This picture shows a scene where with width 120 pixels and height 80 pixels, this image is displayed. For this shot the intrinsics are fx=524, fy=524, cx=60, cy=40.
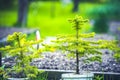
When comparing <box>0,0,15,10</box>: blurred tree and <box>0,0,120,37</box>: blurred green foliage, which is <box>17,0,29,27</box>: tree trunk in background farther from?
<box>0,0,15,10</box>: blurred tree

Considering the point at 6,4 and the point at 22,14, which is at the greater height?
the point at 6,4

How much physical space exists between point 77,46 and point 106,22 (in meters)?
21.1

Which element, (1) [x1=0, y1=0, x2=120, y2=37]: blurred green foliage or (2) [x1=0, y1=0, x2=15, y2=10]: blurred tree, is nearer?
(1) [x1=0, y1=0, x2=120, y2=37]: blurred green foliage

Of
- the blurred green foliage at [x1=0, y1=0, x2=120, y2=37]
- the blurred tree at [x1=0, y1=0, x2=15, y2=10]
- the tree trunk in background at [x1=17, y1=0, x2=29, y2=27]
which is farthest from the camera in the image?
the blurred tree at [x1=0, y1=0, x2=15, y2=10]

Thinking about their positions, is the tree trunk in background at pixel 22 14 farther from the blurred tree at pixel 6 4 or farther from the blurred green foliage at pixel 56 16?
the blurred tree at pixel 6 4

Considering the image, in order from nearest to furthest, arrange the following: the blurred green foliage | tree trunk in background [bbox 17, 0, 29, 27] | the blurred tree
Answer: the blurred green foliage → tree trunk in background [bbox 17, 0, 29, 27] → the blurred tree

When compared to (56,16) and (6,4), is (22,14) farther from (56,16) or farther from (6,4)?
(6,4)

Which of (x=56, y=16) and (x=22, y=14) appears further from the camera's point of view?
(x=56, y=16)

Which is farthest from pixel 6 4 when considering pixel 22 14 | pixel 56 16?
pixel 22 14

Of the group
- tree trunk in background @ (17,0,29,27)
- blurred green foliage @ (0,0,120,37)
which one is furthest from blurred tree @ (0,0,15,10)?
tree trunk in background @ (17,0,29,27)

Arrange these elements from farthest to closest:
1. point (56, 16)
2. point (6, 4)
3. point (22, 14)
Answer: point (6, 4), point (56, 16), point (22, 14)

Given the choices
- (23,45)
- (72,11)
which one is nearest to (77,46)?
(23,45)

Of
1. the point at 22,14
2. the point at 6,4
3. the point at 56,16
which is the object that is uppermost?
the point at 6,4

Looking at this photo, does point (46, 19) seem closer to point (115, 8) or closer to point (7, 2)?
point (115, 8)
